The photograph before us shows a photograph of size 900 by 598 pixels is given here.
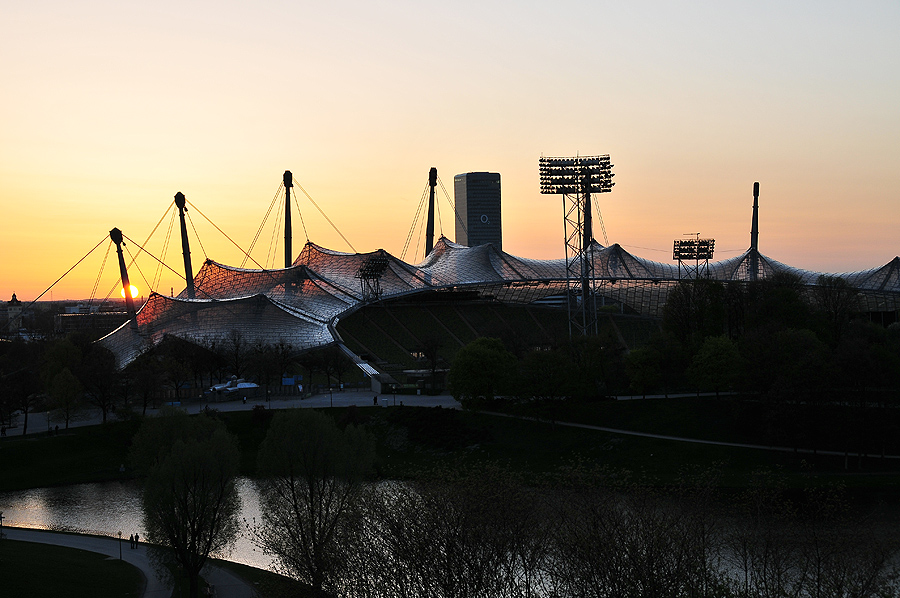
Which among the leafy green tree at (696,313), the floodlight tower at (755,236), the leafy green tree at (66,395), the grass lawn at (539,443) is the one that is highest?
the floodlight tower at (755,236)

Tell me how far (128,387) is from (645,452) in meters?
36.4

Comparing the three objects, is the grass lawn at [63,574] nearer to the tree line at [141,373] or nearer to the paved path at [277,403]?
the paved path at [277,403]

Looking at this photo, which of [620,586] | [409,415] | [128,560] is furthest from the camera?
[409,415]

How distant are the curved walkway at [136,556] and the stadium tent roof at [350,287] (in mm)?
34722

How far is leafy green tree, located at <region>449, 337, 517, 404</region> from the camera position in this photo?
51812 millimetres

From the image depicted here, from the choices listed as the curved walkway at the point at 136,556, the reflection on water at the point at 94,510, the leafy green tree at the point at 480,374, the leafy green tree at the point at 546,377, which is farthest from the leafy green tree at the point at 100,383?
the leafy green tree at the point at 546,377

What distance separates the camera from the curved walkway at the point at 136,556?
28.5m

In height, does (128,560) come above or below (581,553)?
below

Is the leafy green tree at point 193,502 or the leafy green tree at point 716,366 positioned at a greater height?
the leafy green tree at point 716,366

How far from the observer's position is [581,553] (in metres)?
20.2

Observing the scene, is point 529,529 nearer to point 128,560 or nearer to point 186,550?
point 186,550

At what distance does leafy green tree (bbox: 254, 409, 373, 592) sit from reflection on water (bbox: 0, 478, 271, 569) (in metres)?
1.49

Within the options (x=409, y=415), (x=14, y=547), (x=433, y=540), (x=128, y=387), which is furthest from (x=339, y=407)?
(x=433, y=540)

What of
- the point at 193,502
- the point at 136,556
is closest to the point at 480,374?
the point at 136,556
